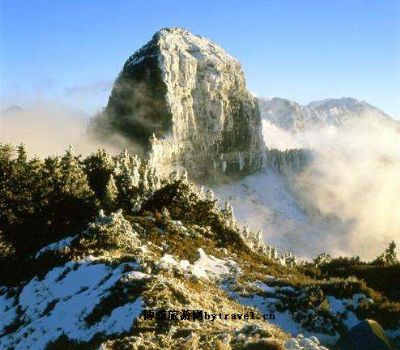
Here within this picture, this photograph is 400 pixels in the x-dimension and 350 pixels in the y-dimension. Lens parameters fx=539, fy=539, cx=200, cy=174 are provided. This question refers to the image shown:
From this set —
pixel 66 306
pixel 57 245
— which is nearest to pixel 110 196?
pixel 57 245

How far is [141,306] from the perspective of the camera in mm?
25859

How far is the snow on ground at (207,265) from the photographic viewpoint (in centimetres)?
4231

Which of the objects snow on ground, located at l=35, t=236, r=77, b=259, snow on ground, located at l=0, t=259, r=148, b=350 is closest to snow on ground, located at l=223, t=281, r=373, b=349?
snow on ground, located at l=0, t=259, r=148, b=350

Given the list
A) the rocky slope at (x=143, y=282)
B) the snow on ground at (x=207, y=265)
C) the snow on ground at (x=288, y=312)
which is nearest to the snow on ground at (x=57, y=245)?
the rocky slope at (x=143, y=282)

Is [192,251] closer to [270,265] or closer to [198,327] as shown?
[270,265]

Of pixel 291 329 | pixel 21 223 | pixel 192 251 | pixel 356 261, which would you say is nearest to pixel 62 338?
pixel 291 329

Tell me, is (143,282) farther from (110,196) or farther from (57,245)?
(110,196)

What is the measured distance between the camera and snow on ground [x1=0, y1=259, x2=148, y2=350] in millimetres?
26094

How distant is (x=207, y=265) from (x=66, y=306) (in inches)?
668

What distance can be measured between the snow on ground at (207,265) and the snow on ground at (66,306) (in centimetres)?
859

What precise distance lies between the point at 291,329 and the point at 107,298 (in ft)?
44.7

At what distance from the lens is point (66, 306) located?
99.1 ft

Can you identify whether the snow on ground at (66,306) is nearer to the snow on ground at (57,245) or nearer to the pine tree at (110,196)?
the snow on ground at (57,245)

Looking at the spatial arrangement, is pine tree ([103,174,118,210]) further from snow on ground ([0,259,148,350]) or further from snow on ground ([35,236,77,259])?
snow on ground ([0,259,148,350])
